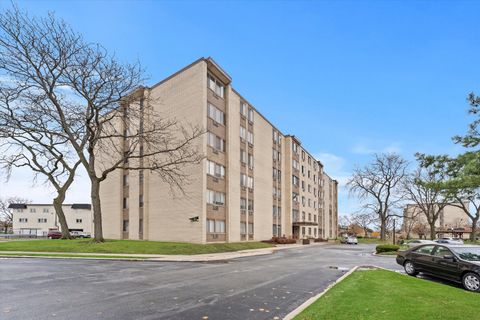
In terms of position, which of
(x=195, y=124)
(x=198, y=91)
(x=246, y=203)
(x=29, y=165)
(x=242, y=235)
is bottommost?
(x=242, y=235)

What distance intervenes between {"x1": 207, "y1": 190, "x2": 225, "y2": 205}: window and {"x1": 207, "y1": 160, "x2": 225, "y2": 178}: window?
1.74 m

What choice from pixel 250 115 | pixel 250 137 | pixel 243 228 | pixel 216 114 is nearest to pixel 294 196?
pixel 250 137

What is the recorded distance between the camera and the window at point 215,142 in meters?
35.0

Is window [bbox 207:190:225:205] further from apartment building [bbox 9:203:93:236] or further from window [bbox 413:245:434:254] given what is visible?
apartment building [bbox 9:203:93:236]

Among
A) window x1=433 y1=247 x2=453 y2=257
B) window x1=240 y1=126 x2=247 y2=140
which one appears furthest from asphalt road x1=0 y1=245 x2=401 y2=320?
window x1=240 y1=126 x2=247 y2=140

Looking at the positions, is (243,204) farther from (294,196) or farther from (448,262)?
(448,262)

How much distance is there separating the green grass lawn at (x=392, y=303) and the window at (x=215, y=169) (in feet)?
78.7

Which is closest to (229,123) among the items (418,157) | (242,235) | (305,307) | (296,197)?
(242,235)

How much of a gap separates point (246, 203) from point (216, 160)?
8.22 meters

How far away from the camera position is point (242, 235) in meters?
40.3

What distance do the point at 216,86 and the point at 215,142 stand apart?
575 centimetres

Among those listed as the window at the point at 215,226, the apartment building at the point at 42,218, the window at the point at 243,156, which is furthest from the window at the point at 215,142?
the apartment building at the point at 42,218

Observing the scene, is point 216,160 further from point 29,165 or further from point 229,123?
point 29,165

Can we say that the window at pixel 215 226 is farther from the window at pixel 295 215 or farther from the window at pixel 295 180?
the window at pixel 295 180
